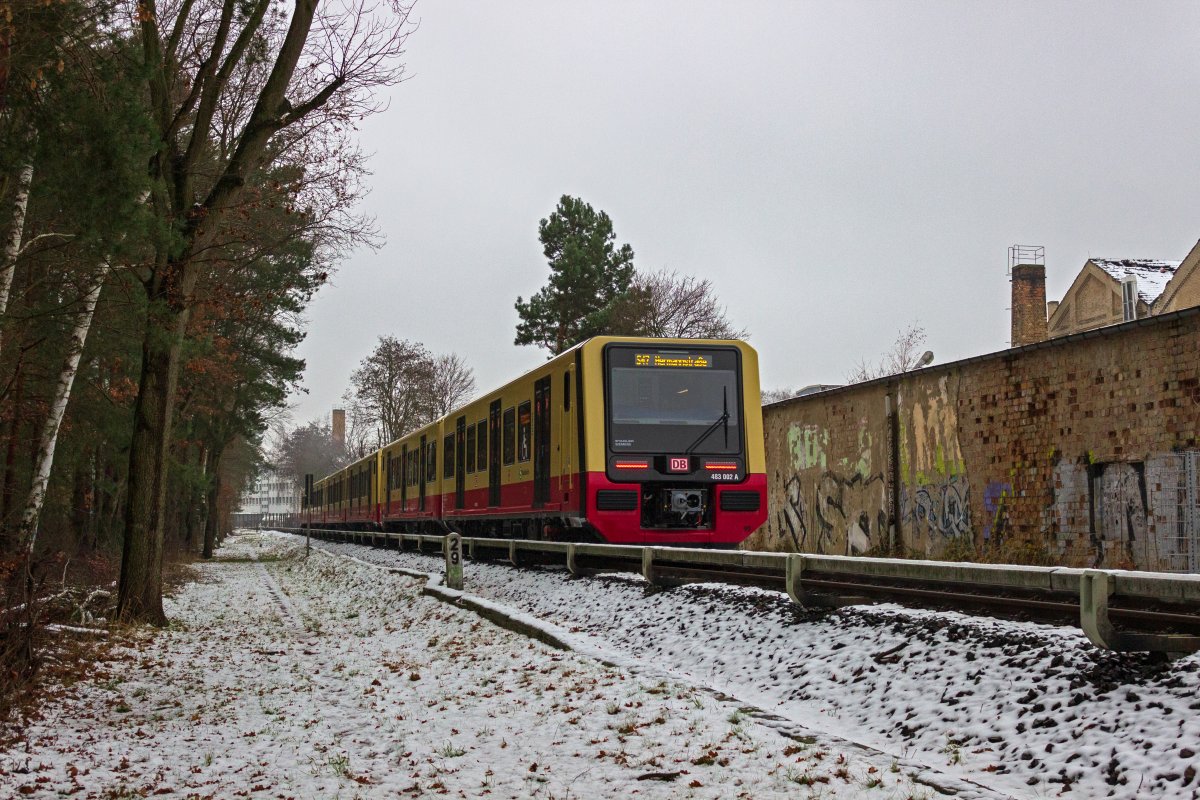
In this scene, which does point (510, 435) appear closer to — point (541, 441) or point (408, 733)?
point (541, 441)

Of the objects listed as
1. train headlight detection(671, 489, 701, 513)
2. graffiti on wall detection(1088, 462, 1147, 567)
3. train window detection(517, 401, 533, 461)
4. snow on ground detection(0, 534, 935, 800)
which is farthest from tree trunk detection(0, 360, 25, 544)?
graffiti on wall detection(1088, 462, 1147, 567)

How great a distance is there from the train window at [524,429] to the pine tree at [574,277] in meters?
31.6

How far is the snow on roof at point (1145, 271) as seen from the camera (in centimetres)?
4131

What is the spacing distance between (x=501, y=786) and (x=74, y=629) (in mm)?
7181

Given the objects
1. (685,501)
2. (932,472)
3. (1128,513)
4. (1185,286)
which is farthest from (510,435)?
(1185,286)

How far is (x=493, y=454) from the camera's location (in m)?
21.5

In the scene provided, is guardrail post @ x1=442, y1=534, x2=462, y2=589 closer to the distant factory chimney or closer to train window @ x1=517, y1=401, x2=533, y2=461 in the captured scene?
train window @ x1=517, y1=401, x2=533, y2=461

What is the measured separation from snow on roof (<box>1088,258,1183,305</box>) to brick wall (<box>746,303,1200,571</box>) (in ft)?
81.2

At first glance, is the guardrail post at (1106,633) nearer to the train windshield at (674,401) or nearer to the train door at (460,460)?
the train windshield at (674,401)

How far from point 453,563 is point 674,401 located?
13.8 feet

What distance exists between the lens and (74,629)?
37.2ft

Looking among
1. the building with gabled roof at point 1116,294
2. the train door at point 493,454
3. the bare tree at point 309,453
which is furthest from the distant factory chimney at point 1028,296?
the bare tree at point 309,453

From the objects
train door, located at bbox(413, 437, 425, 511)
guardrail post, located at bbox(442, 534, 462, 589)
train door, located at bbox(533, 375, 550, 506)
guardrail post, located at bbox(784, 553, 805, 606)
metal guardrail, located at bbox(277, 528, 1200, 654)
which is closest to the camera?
metal guardrail, located at bbox(277, 528, 1200, 654)

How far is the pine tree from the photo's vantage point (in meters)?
52.5
